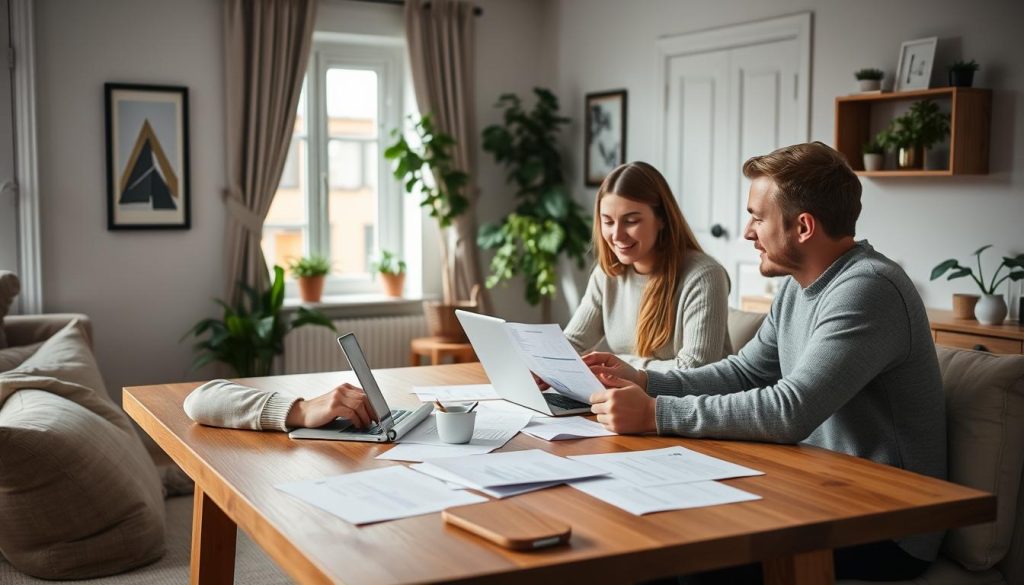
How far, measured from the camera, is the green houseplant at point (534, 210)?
19.5 feet

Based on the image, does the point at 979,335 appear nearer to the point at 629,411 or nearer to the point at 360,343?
the point at 629,411

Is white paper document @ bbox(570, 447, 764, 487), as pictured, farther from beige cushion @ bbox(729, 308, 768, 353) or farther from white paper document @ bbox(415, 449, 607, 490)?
beige cushion @ bbox(729, 308, 768, 353)

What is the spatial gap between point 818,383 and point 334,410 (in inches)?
35.6

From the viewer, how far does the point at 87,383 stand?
151 inches

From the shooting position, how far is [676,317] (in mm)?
2973

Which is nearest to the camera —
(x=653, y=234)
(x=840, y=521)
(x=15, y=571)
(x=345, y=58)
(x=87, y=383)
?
(x=840, y=521)

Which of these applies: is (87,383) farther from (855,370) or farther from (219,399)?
(855,370)

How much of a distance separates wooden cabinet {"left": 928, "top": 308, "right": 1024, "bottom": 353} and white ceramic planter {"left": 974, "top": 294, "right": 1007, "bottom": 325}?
0.03 meters

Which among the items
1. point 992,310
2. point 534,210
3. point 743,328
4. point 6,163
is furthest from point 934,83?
point 6,163

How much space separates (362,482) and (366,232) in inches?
182

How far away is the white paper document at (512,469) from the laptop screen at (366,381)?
24cm

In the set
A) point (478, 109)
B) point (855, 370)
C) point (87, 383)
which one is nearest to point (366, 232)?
point (478, 109)

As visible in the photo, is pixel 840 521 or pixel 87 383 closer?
pixel 840 521

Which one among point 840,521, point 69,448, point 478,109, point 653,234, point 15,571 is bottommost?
point 15,571
